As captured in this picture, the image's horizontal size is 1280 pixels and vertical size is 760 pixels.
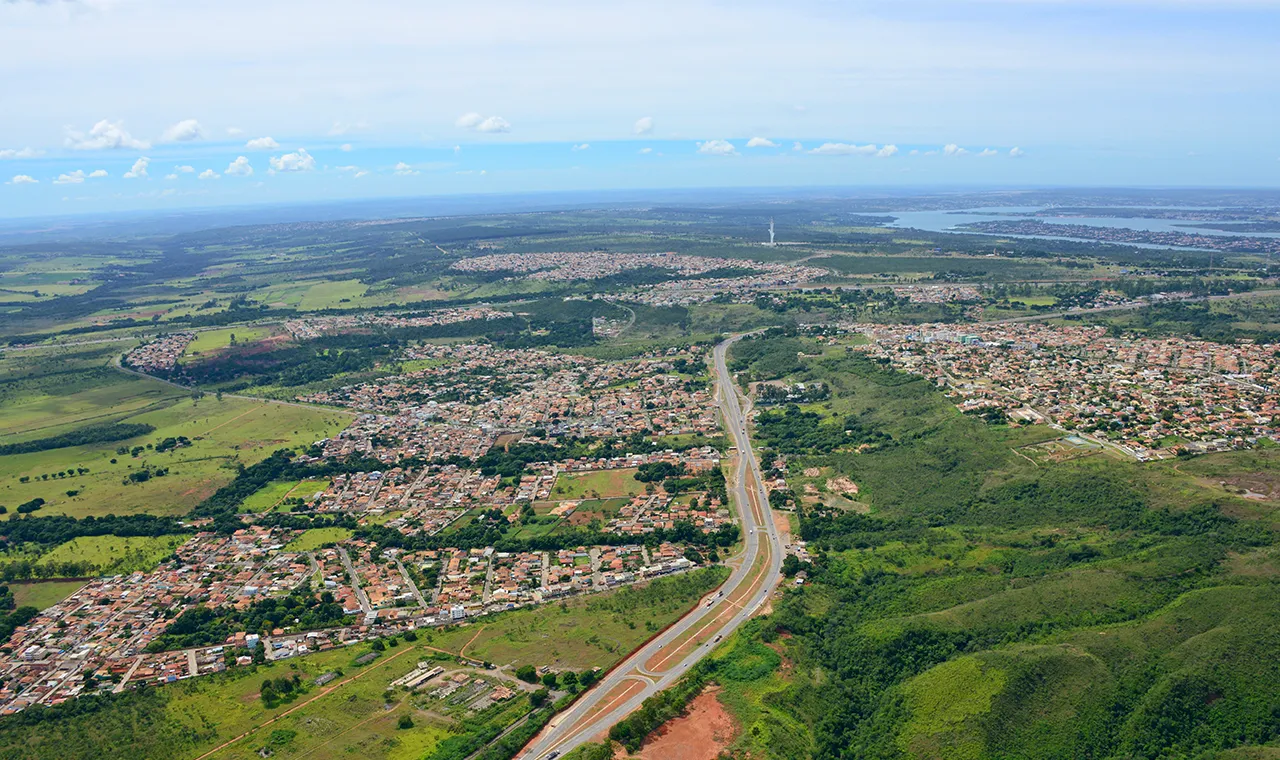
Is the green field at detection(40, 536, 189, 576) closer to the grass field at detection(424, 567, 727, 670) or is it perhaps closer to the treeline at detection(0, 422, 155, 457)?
the grass field at detection(424, 567, 727, 670)

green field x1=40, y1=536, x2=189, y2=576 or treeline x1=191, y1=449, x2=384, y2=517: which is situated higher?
treeline x1=191, y1=449, x2=384, y2=517

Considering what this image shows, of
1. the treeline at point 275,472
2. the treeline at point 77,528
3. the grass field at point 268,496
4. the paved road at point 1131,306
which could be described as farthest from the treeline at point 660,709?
the paved road at point 1131,306

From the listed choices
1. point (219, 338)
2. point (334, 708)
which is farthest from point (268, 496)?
point (219, 338)

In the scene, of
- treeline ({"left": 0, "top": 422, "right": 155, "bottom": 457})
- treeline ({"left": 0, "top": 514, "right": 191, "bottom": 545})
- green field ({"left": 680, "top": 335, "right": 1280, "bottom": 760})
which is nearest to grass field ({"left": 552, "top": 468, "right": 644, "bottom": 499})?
green field ({"left": 680, "top": 335, "right": 1280, "bottom": 760})

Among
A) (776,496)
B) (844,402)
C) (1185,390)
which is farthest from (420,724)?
(1185,390)

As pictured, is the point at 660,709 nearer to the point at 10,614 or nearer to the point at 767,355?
the point at 10,614
